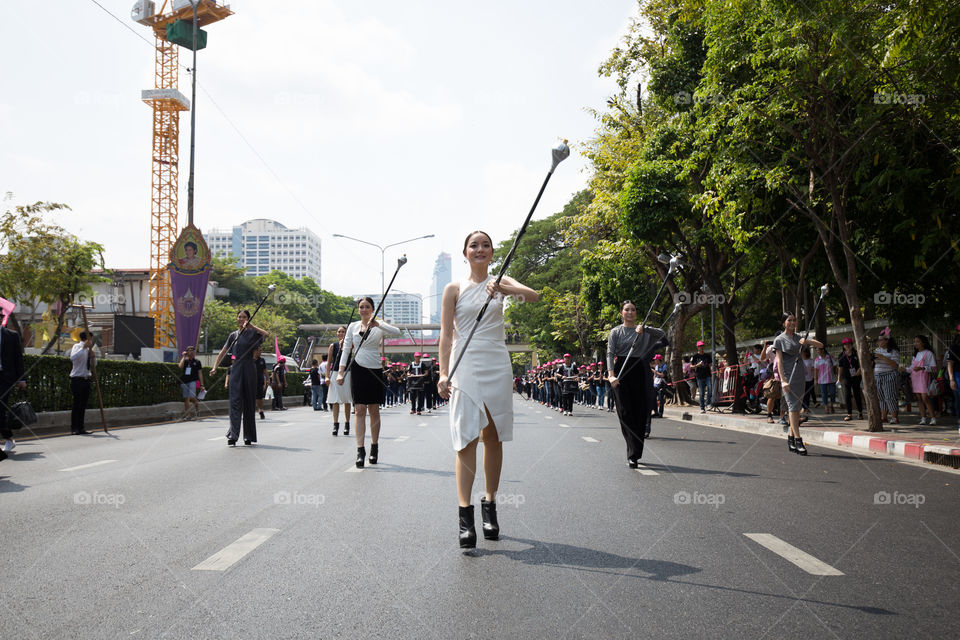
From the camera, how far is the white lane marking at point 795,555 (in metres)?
4.41

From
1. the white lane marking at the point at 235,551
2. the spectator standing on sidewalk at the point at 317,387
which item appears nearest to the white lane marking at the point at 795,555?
the white lane marking at the point at 235,551

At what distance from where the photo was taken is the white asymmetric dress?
5.20 meters

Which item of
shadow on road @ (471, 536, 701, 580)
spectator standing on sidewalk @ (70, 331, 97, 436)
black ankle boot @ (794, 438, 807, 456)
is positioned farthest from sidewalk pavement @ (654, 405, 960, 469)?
spectator standing on sidewalk @ (70, 331, 97, 436)

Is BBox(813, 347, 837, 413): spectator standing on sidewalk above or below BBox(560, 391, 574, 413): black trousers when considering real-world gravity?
above

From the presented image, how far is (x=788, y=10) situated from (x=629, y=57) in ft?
47.8

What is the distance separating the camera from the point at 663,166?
23.5 metres

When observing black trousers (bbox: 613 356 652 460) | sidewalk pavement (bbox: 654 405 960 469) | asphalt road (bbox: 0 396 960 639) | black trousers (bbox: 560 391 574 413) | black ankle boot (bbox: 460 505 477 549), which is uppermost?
black trousers (bbox: 613 356 652 460)

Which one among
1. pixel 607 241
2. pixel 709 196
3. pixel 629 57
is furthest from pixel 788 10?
pixel 607 241

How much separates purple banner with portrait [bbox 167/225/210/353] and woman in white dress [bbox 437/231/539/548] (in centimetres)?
2377

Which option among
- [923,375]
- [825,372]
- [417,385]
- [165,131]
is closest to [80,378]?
[417,385]

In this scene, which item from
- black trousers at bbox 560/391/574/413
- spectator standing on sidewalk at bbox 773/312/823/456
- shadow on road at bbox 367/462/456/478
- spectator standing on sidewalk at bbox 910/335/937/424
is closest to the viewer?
shadow on road at bbox 367/462/456/478

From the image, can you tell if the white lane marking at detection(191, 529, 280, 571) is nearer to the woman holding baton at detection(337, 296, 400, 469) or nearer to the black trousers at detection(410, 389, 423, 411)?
the woman holding baton at detection(337, 296, 400, 469)

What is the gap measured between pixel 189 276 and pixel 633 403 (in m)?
21.7

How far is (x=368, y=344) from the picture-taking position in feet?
32.7
